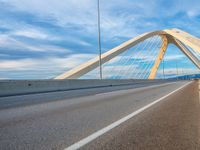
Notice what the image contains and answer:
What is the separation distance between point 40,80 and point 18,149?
55.0 feet

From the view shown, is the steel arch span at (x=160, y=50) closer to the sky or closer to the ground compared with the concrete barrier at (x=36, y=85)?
closer to the sky

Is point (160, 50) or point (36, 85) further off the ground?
point (160, 50)

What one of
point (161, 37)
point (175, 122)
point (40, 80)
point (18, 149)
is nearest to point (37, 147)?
point (18, 149)

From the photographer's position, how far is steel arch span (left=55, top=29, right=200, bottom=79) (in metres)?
41.6

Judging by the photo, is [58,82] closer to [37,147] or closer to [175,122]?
[175,122]

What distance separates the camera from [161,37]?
6406 cm

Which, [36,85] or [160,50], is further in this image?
[160,50]

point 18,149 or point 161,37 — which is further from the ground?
point 161,37

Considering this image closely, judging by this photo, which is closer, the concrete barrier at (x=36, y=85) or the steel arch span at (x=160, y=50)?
the concrete barrier at (x=36, y=85)

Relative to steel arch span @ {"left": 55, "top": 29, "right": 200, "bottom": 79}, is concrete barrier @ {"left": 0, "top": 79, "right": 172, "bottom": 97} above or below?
below

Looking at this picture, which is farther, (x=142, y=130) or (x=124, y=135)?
(x=142, y=130)

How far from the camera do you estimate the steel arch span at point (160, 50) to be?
41625 mm

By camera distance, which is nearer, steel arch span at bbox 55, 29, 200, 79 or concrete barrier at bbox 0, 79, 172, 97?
concrete barrier at bbox 0, 79, 172, 97

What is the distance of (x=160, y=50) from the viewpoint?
A: 6638 cm
